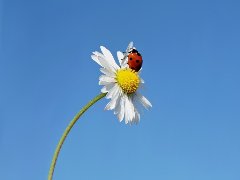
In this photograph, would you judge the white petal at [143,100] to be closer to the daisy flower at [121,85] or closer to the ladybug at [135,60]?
the daisy flower at [121,85]

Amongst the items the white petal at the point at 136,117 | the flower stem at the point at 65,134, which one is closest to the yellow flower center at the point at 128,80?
the white petal at the point at 136,117

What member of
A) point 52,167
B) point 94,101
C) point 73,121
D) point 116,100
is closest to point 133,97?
point 116,100

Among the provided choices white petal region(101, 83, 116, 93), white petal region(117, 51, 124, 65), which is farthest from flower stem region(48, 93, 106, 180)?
white petal region(117, 51, 124, 65)

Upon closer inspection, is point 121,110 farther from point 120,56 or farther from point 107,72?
point 120,56

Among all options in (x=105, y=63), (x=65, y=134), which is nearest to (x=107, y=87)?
(x=105, y=63)

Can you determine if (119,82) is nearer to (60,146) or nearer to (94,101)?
(94,101)

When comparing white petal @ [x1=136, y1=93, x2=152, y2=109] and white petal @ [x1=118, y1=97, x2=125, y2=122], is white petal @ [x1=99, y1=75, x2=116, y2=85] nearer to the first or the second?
white petal @ [x1=118, y1=97, x2=125, y2=122]
